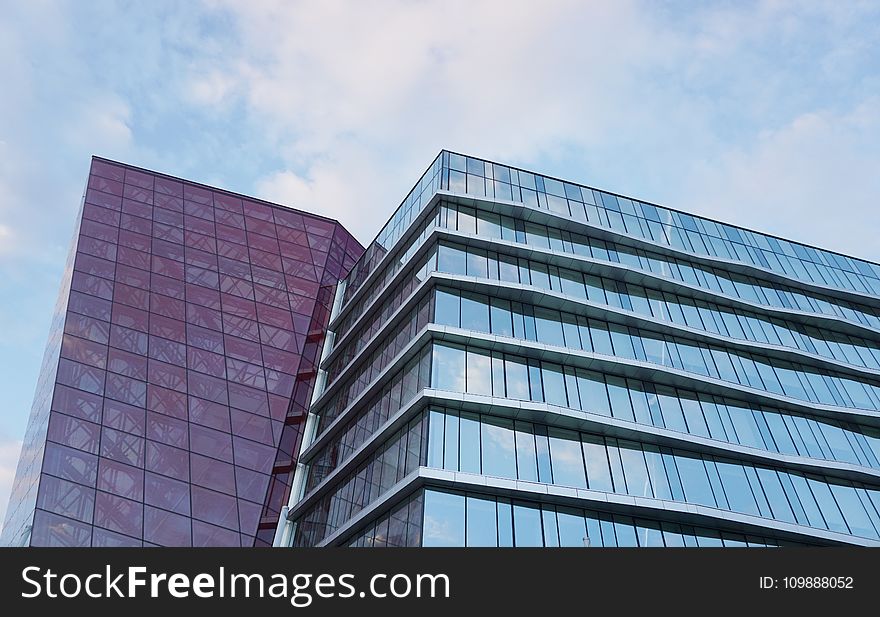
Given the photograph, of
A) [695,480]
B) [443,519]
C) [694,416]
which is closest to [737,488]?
[695,480]

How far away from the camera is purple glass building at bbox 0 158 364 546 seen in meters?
34.1

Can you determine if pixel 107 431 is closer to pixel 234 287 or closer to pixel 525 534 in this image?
pixel 234 287

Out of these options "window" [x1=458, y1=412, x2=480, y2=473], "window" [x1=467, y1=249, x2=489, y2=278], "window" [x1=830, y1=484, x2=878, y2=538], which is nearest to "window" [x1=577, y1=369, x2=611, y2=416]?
"window" [x1=458, y1=412, x2=480, y2=473]

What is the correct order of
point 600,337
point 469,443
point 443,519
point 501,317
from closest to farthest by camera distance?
point 443,519
point 469,443
point 501,317
point 600,337

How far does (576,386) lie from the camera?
3394 cm

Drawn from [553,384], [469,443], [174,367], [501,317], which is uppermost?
[174,367]

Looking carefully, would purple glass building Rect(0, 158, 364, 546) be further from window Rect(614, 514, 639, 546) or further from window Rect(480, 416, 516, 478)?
window Rect(614, 514, 639, 546)

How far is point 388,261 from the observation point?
41969mm

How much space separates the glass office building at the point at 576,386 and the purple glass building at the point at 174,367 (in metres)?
2.60

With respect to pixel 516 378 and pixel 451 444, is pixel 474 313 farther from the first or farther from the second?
pixel 451 444

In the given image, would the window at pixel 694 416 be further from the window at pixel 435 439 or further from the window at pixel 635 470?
the window at pixel 435 439

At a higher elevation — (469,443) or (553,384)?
(553,384)

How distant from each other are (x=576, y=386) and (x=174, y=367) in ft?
67.2

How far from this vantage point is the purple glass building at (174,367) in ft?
112
